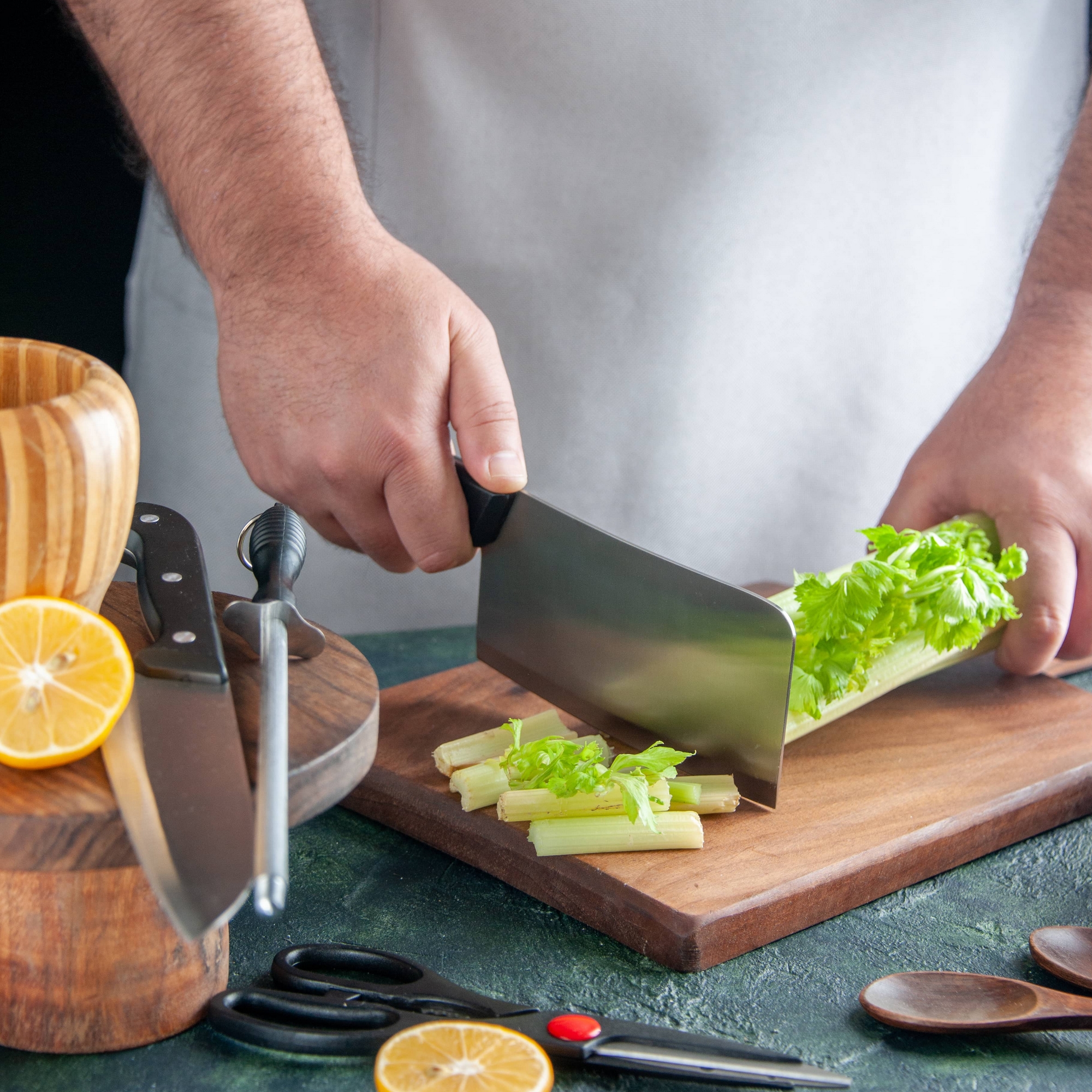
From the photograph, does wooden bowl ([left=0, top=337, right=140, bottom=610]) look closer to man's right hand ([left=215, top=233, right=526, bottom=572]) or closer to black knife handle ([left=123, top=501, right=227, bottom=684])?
black knife handle ([left=123, top=501, right=227, bottom=684])

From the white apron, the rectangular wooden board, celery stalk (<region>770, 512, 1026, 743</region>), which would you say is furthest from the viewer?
the white apron

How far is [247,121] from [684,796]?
1.18 metres

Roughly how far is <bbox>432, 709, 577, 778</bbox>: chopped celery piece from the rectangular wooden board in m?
0.03

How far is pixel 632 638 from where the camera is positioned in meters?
1.61

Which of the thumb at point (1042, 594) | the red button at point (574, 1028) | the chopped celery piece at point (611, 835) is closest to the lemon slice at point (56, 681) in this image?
the red button at point (574, 1028)

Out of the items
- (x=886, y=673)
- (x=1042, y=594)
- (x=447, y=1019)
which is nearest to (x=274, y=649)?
(x=447, y=1019)

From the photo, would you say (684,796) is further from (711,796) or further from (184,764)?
(184,764)

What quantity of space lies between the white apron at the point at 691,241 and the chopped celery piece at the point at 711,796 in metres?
1.22

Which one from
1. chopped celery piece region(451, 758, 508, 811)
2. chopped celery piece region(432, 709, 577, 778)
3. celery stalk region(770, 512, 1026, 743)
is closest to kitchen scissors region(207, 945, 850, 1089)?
chopped celery piece region(451, 758, 508, 811)

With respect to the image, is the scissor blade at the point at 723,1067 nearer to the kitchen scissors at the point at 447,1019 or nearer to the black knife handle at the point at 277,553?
the kitchen scissors at the point at 447,1019

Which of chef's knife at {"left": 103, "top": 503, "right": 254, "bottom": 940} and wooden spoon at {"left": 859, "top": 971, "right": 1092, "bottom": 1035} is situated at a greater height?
chef's knife at {"left": 103, "top": 503, "right": 254, "bottom": 940}

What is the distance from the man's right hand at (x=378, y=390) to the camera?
164 centimetres

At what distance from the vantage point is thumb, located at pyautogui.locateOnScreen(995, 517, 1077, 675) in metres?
1.95

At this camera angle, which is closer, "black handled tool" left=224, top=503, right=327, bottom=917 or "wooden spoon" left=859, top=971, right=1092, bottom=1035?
"black handled tool" left=224, top=503, right=327, bottom=917
